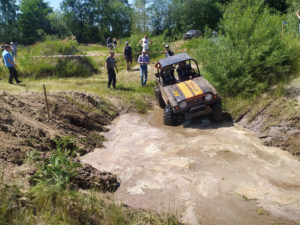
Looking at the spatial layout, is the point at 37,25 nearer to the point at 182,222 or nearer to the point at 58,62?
the point at 58,62

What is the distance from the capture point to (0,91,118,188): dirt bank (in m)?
4.29

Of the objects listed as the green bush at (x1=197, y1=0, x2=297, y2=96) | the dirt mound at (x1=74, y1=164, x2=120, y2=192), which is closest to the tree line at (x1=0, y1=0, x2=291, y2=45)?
the green bush at (x1=197, y1=0, x2=297, y2=96)

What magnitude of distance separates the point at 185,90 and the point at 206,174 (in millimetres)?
3311

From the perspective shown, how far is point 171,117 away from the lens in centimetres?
778

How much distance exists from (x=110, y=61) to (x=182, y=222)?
8.48 metres

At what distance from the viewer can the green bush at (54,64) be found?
43.8 ft

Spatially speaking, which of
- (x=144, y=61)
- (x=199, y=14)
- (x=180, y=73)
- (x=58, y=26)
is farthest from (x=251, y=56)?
(x=58, y=26)

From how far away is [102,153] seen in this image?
6.13m

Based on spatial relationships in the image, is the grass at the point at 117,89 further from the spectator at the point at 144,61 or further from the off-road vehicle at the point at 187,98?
the off-road vehicle at the point at 187,98

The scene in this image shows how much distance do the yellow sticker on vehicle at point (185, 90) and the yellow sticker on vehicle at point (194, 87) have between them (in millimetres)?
117

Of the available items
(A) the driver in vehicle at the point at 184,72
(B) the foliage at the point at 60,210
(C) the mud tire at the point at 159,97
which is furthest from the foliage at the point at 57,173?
(C) the mud tire at the point at 159,97

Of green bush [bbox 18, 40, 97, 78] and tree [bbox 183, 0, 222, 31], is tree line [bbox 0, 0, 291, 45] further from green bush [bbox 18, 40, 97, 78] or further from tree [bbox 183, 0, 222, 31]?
green bush [bbox 18, 40, 97, 78]

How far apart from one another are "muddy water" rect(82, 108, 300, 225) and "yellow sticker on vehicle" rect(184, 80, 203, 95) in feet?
3.49

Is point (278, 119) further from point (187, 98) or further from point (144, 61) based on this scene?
point (144, 61)
